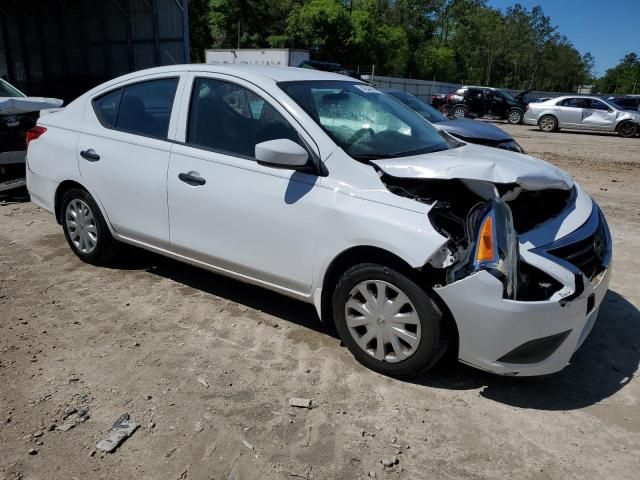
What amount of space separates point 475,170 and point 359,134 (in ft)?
2.92

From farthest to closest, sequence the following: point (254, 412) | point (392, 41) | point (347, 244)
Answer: point (392, 41) < point (347, 244) < point (254, 412)

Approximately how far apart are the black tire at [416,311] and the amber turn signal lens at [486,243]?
1.17 ft

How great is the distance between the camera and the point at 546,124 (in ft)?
72.1

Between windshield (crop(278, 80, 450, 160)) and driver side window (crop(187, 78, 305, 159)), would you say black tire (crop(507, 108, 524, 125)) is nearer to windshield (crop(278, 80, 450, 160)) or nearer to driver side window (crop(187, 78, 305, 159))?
windshield (crop(278, 80, 450, 160))

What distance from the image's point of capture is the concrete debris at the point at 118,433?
2568 mm

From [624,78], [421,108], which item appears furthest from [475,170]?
[624,78]

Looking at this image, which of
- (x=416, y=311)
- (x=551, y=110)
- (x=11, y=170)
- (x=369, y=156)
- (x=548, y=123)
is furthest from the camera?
(x=548, y=123)

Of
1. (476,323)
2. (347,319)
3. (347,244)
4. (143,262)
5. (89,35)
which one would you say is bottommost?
(143,262)

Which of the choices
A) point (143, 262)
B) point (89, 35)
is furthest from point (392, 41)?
point (143, 262)

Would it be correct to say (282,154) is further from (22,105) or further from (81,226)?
(22,105)

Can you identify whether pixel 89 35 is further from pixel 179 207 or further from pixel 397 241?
pixel 397 241

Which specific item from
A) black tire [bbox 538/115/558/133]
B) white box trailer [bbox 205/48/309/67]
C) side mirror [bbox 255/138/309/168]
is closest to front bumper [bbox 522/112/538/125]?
black tire [bbox 538/115/558/133]

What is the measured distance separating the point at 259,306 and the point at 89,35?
2185 cm

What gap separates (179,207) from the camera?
379 cm
